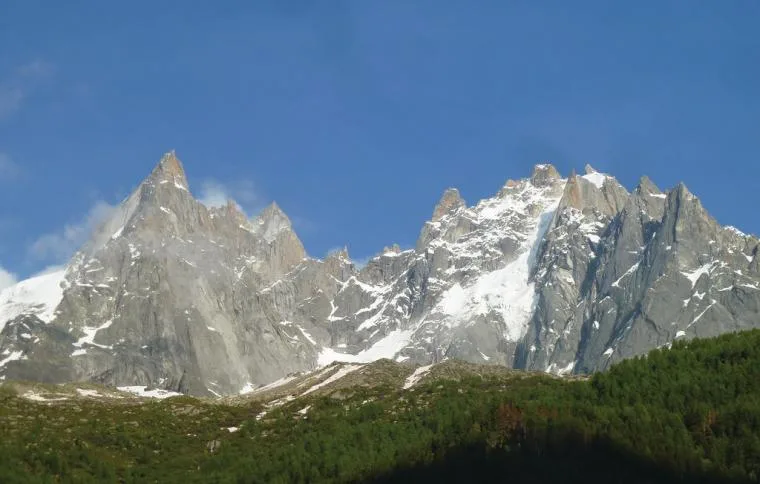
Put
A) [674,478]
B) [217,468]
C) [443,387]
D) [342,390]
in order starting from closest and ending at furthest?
[674,478], [217,468], [443,387], [342,390]

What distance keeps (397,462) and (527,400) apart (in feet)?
74.7

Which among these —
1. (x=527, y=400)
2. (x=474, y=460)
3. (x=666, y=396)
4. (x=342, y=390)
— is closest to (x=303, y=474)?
(x=474, y=460)

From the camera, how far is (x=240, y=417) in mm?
156625

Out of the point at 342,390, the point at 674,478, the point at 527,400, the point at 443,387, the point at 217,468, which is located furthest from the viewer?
the point at 342,390

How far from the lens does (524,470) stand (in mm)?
102875

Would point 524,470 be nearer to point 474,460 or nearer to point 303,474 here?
point 474,460

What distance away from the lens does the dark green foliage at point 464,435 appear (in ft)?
347

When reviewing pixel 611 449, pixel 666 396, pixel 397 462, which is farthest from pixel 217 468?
pixel 666 396

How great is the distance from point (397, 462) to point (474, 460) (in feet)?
25.9

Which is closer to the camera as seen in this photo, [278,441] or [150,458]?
[150,458]

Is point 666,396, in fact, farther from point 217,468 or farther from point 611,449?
point 217,468

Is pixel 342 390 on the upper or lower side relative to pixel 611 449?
upper

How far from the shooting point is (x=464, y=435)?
116m

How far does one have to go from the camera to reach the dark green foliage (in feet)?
347
